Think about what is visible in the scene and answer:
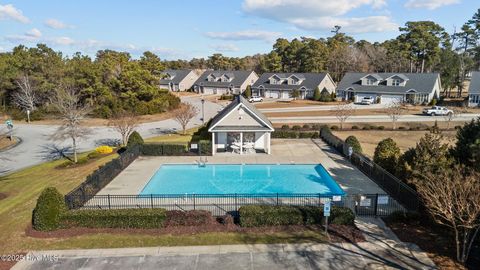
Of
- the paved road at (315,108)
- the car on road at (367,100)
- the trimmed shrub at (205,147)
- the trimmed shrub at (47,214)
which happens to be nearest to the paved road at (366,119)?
the paved road at (315,108)

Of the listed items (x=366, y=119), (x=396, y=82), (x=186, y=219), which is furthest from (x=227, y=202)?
(x=396, y=82)

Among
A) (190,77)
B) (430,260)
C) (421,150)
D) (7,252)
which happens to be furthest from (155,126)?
(190,77)

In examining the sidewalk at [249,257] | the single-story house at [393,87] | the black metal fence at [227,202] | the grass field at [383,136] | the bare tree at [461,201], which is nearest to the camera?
the bare tree at [461,201]

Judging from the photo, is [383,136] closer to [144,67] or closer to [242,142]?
[242,142]

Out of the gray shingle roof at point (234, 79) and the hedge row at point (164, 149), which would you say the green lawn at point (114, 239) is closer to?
the hedge row at point (164, 149)

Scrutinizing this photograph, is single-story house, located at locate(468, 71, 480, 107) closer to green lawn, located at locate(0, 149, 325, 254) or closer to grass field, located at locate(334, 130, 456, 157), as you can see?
grass field, located at locate(334, 130, 456, 157)
